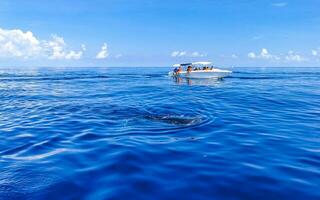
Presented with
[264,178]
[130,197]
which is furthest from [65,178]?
[264,178]

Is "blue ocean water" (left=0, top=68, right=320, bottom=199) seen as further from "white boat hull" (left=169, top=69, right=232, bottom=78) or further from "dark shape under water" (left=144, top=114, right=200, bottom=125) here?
"white boat hull" (left=169, top=69, right=232, bottom=78)

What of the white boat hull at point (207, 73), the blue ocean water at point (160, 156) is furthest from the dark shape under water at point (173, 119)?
the white boat hull at point (207, 73)

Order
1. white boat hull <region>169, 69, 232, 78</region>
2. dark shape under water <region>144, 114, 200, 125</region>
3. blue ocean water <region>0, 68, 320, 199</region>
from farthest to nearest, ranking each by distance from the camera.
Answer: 1. white boat hull <region>169, 69, 232, 78</region>
2. dark shape under water <region>144, 114, 200, 125</region>
3. blue ocean water <region>0, 68, 320, 199</region>

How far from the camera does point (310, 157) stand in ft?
32.9

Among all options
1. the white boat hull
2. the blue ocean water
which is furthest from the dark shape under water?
the white boat hull

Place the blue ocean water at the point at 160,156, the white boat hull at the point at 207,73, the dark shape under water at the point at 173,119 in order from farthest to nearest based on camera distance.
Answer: the white boat hull at the point at 207,73
the dark shape under water at the point at 173,119
the blue ocean water at the point at 160,156

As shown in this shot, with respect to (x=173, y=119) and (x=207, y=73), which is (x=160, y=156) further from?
(x=207, y=73)

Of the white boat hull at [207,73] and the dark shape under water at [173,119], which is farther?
the white boat hull at [207,73]

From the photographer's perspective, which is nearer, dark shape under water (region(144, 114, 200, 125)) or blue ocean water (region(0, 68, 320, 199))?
blue ocean water (region(0, 68, 320, 199))

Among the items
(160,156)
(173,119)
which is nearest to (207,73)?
(173,119)

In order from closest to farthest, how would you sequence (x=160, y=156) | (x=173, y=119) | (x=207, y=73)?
(x=160, y=156), (x=173, y=119), (x=207, y=73)

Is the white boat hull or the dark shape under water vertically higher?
the white boat hull

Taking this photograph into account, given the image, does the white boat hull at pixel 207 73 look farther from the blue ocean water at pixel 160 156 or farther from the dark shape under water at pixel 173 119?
the dark shape under water at pixel 173 119

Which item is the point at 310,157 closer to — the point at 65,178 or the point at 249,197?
the point at 249,197
